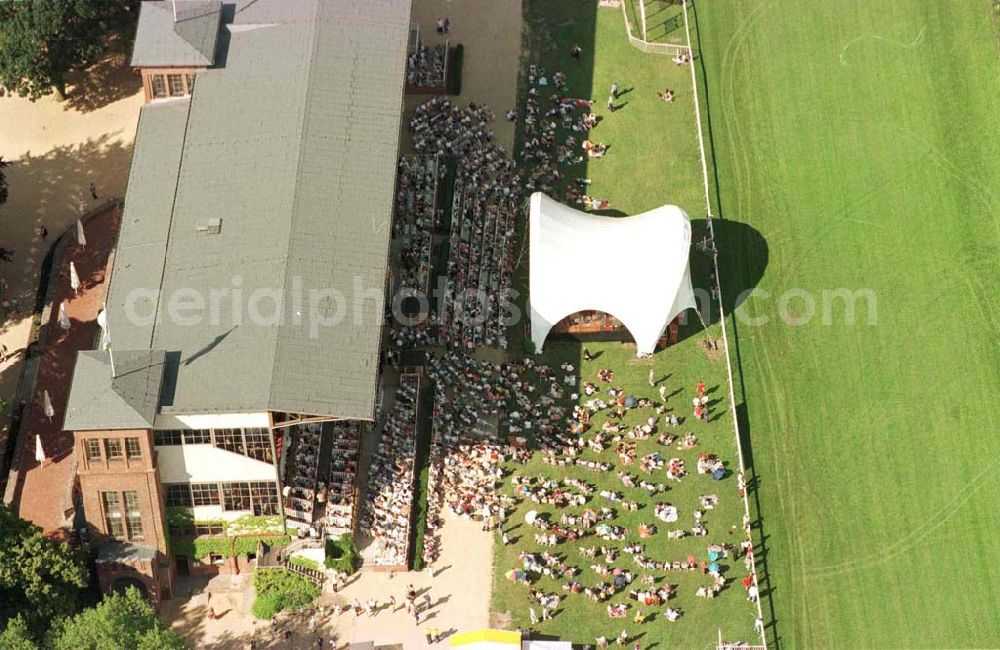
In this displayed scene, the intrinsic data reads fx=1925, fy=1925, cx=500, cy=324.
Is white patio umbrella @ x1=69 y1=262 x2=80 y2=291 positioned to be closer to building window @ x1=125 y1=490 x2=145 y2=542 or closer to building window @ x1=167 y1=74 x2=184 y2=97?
building window @ x1=167 y1=74 x2=184 y2=97

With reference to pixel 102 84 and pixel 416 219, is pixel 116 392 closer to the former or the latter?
pixel 416 219

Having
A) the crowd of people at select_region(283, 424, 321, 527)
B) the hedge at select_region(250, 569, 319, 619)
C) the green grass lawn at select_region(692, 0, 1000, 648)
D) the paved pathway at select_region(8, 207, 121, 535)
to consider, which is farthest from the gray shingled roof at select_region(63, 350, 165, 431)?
the green grass lawn at select_region(692, 0, 1000, 648)

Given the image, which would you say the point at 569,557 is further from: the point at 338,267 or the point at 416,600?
the point at 338,267

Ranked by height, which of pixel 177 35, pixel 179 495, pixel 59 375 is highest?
pixel 177 35

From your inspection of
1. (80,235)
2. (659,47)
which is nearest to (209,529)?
(80,235)

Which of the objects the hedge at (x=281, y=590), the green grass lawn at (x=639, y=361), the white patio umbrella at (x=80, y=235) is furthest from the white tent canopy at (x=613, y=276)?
the white patio umbrella at (x=80, y=235)
